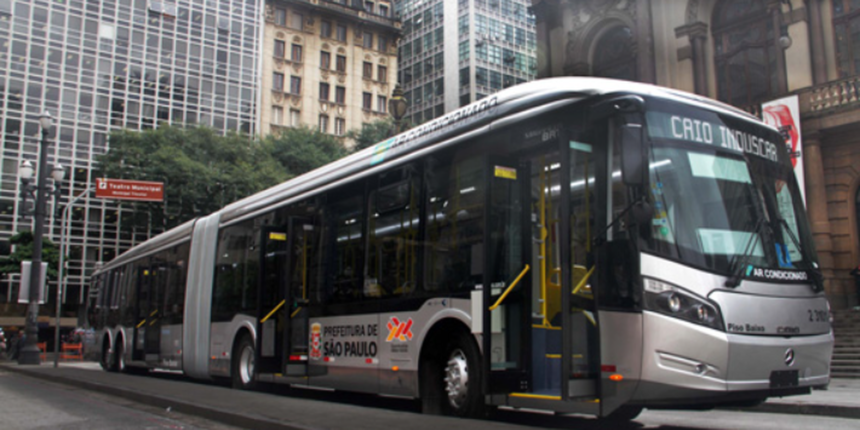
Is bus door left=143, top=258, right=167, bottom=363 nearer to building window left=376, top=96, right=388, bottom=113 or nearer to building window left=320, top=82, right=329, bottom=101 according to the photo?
building window left=320, top=82, right=329, bottom=101

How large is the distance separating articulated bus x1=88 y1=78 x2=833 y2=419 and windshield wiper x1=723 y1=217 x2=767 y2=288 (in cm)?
1

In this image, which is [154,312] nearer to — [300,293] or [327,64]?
[300,293]

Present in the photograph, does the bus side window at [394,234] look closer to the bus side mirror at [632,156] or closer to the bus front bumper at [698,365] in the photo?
the bus side mirror at [632,156]

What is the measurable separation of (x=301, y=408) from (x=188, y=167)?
116 feet

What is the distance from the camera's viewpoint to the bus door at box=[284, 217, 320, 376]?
1156 cm

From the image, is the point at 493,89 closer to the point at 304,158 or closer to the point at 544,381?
the point at 304,158

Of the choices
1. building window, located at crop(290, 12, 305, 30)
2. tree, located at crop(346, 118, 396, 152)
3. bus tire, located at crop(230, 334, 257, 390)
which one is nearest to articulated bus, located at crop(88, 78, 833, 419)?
bus tire, located at crop(230, 334, 257, 390)

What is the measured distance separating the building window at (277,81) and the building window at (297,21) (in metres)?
4.36

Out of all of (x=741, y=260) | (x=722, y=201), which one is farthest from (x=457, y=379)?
(x=722, y=201)

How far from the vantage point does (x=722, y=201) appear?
6.86 meters

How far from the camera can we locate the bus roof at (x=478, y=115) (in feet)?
23.6

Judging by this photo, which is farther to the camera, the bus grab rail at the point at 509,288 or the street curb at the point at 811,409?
the street curb at the point at 811,409

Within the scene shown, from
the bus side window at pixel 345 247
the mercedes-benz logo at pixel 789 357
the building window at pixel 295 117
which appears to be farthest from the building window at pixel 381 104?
the mercedes-benz logo at pixel 789 357

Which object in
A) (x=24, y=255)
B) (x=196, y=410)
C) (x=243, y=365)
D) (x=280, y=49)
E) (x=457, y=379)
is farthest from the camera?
(x=280, y=49)
